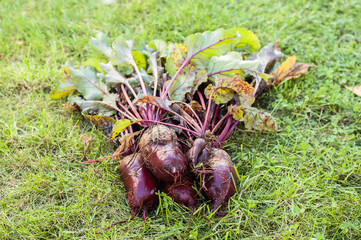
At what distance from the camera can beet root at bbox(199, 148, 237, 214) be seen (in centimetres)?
209

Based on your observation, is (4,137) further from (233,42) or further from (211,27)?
(211,27)

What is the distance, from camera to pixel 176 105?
2.46 m

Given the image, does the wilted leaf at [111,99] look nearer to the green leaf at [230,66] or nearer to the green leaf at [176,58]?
the green leaf at [176,58]

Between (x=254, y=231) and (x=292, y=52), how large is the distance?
2.18m

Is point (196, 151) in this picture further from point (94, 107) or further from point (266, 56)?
point (266, 56)

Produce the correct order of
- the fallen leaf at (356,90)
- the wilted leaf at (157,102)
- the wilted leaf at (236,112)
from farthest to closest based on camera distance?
the fallen leaf at (356,90) → the wilted leaf at (236,112) → the wilted leaf at (157,102)

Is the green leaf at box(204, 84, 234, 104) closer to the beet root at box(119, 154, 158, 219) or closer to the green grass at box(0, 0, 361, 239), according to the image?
the green grass at box(0, 0, 361, 239)

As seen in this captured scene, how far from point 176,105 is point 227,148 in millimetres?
569

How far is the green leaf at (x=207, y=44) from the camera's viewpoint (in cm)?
265

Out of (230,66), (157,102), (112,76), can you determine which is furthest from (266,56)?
(112,76)

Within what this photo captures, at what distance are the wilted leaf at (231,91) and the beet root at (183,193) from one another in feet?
2.46

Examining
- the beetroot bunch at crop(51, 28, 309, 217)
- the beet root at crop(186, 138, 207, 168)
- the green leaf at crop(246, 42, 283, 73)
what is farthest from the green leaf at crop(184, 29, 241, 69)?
the beet root at crop(186, 138, 207, 168)

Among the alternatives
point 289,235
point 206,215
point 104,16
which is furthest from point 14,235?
point 104,16

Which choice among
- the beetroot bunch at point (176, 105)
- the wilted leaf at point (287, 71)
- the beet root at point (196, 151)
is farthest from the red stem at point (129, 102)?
the wilted leaf at point (287, 71)
